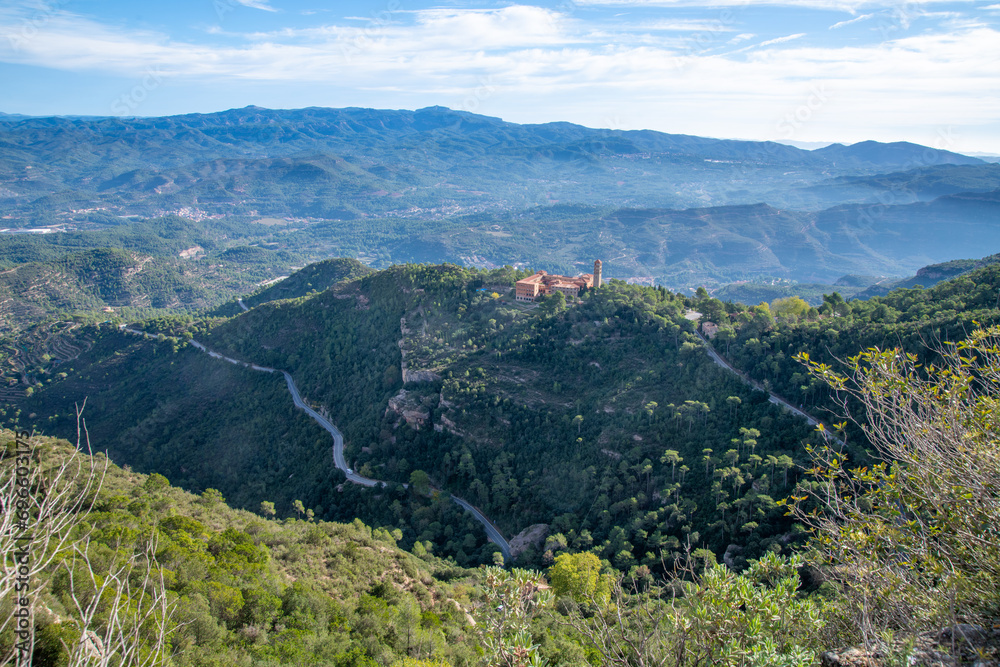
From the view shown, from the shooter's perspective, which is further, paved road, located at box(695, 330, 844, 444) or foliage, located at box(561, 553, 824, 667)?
paved road, located at box(695, 330, 844, 444)

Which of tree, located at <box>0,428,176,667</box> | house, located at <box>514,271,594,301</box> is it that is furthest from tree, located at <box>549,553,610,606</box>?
house, located at <box>514,271,594,301</box>

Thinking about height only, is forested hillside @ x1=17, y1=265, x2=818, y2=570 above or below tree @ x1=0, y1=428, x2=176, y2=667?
below

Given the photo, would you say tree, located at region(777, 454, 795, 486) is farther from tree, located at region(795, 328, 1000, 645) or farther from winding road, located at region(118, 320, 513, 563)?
tree, located at region(795, 328, 1000, 645)

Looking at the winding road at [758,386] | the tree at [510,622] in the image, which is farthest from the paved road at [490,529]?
the tree at [510,622]

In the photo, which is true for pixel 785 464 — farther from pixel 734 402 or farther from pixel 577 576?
pixel 577 576

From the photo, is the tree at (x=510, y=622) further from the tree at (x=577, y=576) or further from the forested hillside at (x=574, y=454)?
the tree at (x=577, y=576)

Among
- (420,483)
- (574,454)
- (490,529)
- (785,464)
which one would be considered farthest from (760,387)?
(420,483)

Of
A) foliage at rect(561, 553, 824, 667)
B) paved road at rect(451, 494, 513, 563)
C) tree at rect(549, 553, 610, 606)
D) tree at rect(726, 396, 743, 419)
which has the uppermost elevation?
foliage at rect(561, 553, 824, 667)

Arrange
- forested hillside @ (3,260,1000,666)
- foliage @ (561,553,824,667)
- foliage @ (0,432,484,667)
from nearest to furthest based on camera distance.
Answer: foliage @ (561,553,824,667)
forested hillside @ (3,260,1000,666)
foliage @ (0,432,484,667)
